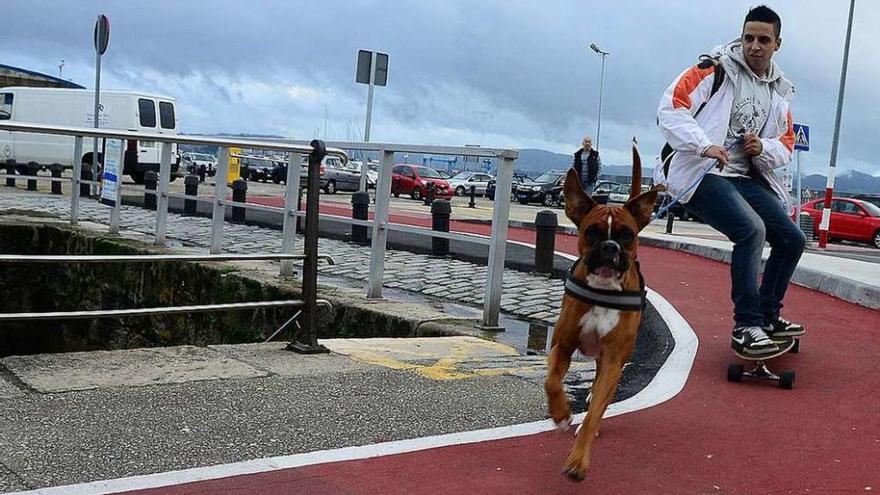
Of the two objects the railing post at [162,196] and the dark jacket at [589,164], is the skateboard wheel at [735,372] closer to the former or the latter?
the railing post at [162,196]

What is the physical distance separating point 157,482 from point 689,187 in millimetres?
3703

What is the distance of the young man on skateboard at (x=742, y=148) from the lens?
593 centimetres

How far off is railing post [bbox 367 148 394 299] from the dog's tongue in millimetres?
5259

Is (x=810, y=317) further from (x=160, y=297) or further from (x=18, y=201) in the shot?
(x=18, y=201)

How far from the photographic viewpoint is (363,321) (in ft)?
27.9

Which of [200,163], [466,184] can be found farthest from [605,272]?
[466,184]

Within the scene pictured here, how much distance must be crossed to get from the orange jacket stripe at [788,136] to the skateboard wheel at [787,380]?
4.50 feet

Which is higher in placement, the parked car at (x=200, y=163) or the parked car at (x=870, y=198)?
the parked car at (x=870, y=198)

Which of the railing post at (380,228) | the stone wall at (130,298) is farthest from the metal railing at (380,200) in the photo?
the stone wall at (130,298)

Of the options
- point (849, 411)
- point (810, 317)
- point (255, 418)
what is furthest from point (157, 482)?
point (810, 317)

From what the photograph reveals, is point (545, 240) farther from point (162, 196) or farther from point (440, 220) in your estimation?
point (162, 196)

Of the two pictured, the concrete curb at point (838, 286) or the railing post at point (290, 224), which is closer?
the concrete curb at point (838, 286)

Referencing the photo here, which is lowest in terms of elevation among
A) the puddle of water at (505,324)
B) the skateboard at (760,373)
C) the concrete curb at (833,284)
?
the puddle of water at (505,324)

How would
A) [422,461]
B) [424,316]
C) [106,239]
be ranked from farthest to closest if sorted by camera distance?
1. [106,239]
2. [424,316]
3. [422,461]
